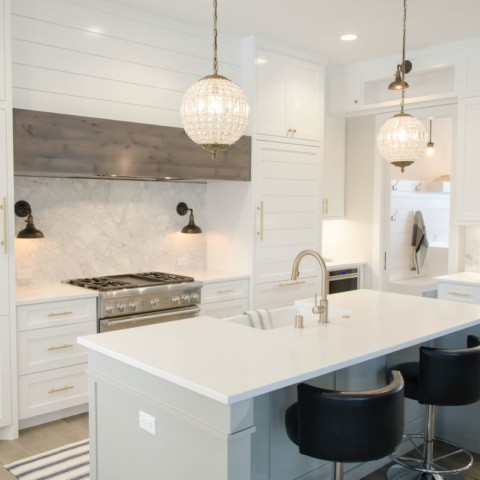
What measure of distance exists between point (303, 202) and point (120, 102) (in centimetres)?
194

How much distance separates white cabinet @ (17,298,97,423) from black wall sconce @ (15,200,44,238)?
1.88ft

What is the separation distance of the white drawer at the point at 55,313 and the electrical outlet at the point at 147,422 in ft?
5.34

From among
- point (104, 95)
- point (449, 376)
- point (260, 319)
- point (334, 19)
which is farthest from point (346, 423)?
point (334, 19)

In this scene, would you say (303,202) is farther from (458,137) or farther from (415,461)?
(415,461)

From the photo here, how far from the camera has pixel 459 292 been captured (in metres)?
4.64

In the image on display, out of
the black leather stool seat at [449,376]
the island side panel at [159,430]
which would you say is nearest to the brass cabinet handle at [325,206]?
the black leather stool seat at [449,376]

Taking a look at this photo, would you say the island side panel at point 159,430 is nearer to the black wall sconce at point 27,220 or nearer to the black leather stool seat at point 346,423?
the black leather stool seat at point 346,423

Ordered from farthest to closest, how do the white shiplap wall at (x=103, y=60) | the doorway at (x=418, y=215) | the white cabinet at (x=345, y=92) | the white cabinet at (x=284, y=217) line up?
the doorway at (x=418, y=215), the white cabinet at (x=345, y=92), the white cabinet at (x=284, y=217), the white shiplap wall at (x=103, y=60)

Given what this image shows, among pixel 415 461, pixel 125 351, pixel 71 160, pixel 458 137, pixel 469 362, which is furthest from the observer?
pixel 458 137

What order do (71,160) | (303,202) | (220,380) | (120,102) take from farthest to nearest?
1. (303,202)
2. (120,102)
3. (71,160)
4. (220,380)

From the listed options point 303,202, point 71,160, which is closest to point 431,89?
point 303,202

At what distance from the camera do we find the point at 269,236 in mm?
4922

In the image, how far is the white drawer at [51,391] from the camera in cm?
356

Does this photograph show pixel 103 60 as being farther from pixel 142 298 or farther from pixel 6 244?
pixel 142 298
